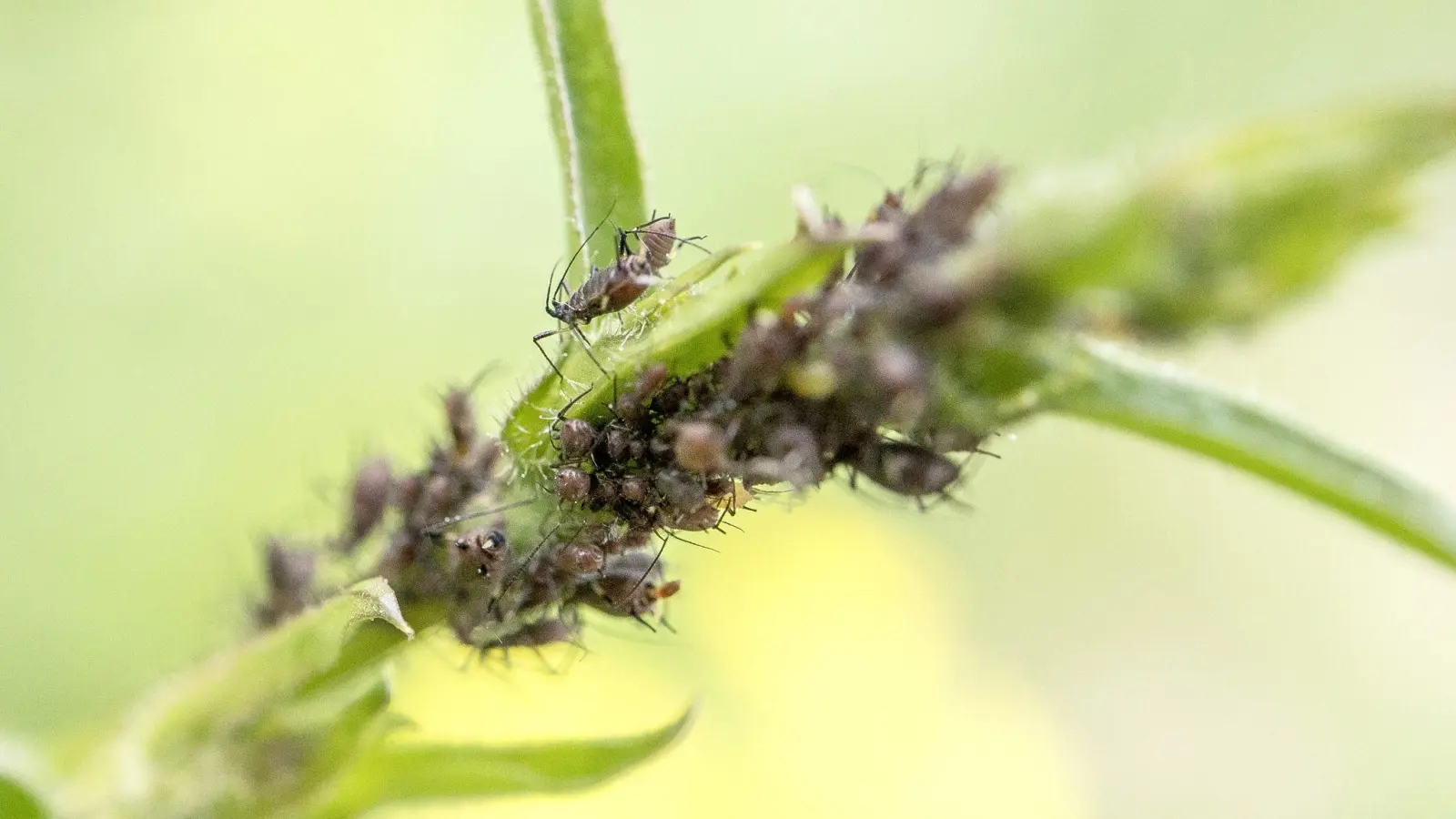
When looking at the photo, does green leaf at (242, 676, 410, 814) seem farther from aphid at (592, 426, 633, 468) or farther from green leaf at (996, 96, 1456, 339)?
green leaf at (996, 96, 1456, 339)


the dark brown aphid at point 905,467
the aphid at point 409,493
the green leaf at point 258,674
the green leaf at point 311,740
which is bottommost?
the green leaf at point 311,740

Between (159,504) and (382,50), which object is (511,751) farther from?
(382,50)

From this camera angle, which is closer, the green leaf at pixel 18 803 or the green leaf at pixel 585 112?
the green leaf at pixel 585 112

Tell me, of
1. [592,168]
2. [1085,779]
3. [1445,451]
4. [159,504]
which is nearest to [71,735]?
[592,168]

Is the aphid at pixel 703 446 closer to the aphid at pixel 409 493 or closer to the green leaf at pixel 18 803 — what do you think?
the aphid at pixel 409 493

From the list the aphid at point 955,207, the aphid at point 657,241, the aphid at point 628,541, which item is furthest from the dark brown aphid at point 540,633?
the aphid at point 955,207

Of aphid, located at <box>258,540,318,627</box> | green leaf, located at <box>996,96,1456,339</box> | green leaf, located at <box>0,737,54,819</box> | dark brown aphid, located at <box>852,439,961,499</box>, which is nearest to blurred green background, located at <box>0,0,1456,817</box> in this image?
aphid, located at <box>258,540,318,627</box>
